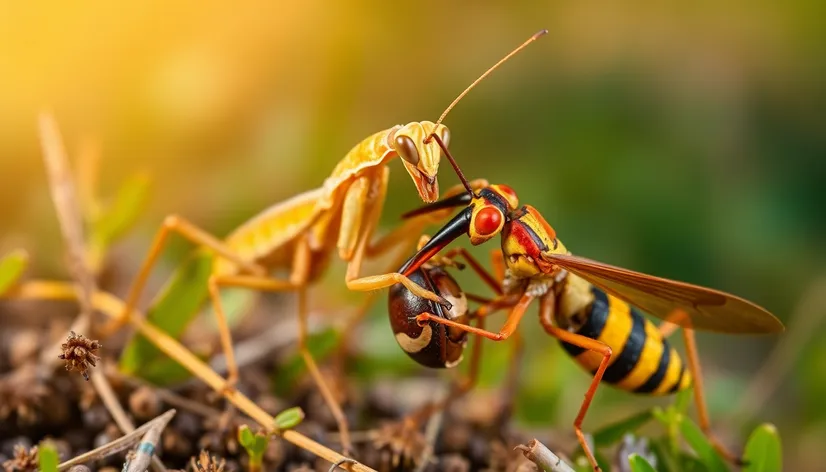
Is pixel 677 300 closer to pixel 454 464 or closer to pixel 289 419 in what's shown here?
pixel 454 464

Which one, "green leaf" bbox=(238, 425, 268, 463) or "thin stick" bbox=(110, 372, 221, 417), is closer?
"green leaf" bbox=(238, 425, 268, 463)

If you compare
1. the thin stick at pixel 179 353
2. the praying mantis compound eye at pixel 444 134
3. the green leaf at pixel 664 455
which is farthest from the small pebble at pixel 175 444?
the green leaf at pixel 664 455

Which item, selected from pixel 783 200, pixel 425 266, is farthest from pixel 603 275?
pixel 783 200

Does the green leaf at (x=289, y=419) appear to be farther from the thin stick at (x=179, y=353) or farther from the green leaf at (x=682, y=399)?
the green leaf at (x=682, y=399)

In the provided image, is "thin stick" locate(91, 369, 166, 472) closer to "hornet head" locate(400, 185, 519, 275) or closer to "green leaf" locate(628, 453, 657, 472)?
"hornet head" locate(400, 185, 519, 275)

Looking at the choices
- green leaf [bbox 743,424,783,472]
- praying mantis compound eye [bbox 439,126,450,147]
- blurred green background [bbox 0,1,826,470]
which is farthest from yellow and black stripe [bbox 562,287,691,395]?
blurred green background [bbox 0,1,826,470]
